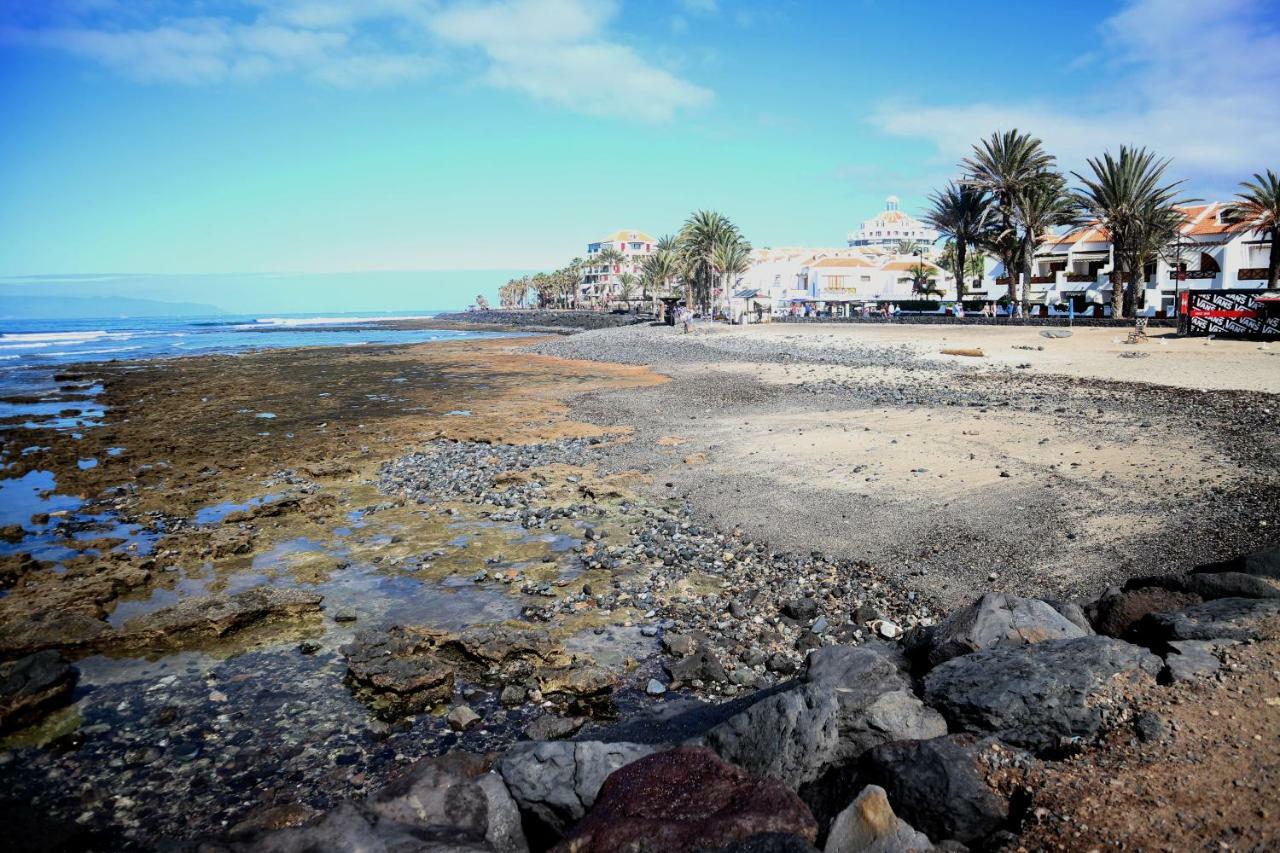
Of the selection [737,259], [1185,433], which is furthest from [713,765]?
[737,259]

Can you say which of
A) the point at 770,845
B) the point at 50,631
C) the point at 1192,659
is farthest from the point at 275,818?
the point at 1192,659

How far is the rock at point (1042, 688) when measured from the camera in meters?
5.09

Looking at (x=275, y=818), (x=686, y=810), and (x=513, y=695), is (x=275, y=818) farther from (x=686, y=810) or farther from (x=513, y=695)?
(x=686, y=810)

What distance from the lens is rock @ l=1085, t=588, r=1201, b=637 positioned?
6.88m

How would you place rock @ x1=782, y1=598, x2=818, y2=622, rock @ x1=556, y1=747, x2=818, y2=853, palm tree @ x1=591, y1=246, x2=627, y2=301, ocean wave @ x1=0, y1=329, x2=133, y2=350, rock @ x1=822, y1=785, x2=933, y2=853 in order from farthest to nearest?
palm tree @ x1=591, y1=246, x2=627, y2=301 < ocean wave @ x1=0, y1=329, x2=133, y2=350 < rock @ x1=782, y1=598, x2=818, y2=622 < rock @ x1=556, y1=747, x2=818, y2=853 < rock @ x1=822, y1=785, x2=933, y2=853

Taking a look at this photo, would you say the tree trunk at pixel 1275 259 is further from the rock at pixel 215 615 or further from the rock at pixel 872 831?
the rock at pixel 215 615

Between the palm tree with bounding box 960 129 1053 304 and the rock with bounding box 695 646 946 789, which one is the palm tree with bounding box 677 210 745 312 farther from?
the rock with bounding box 695 646 946 789

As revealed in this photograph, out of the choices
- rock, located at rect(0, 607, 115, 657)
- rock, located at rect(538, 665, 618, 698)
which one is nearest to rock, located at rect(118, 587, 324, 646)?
rock, located at rect(0, 607, 115, 657)

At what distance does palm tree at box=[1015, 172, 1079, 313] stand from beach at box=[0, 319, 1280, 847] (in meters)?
30.8

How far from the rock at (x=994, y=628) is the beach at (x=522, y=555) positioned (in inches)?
58.5

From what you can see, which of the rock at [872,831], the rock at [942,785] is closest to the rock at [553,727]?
the rock at [942,785]

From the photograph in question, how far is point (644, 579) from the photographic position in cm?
1036

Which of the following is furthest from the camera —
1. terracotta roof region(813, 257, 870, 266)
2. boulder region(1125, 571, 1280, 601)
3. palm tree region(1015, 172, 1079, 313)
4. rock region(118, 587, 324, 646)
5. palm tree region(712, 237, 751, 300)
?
terracotta roof region(813, 257, 870, 266)

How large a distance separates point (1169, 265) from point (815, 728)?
66531 millimetres
